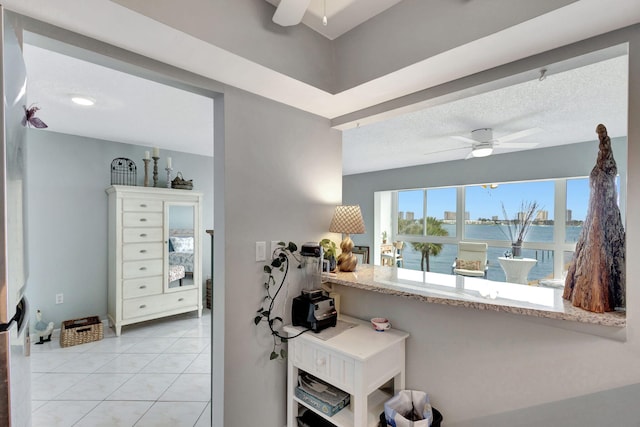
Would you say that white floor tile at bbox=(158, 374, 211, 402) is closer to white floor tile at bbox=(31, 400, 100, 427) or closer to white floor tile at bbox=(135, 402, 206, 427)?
white floor tile at bbox=(135, 402, 206, 427)

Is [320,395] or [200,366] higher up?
[320,395]

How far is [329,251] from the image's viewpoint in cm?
204

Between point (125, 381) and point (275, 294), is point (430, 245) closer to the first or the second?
point (275, 294)

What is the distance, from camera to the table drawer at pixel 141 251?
3475 millimetres

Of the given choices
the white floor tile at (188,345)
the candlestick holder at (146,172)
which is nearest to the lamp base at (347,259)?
the white floor tile at (188,345)

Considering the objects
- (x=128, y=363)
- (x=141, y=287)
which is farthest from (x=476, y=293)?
(x=141, y=287)

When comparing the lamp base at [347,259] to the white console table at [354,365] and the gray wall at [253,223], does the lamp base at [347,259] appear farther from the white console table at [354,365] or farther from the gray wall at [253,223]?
the white console table at [354,365]

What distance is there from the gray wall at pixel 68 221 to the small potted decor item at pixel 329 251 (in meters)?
3.31

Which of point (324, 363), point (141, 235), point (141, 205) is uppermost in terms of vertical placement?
point (141, 205)

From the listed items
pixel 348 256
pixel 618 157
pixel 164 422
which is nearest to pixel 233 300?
pixel 348 256

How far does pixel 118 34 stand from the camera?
1175 mm

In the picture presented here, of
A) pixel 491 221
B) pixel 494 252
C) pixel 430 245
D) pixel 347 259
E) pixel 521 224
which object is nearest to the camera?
pixel 347 259

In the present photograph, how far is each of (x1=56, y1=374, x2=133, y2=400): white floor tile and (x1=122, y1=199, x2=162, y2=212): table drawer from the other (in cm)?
180

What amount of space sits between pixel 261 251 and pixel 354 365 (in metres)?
0.81
